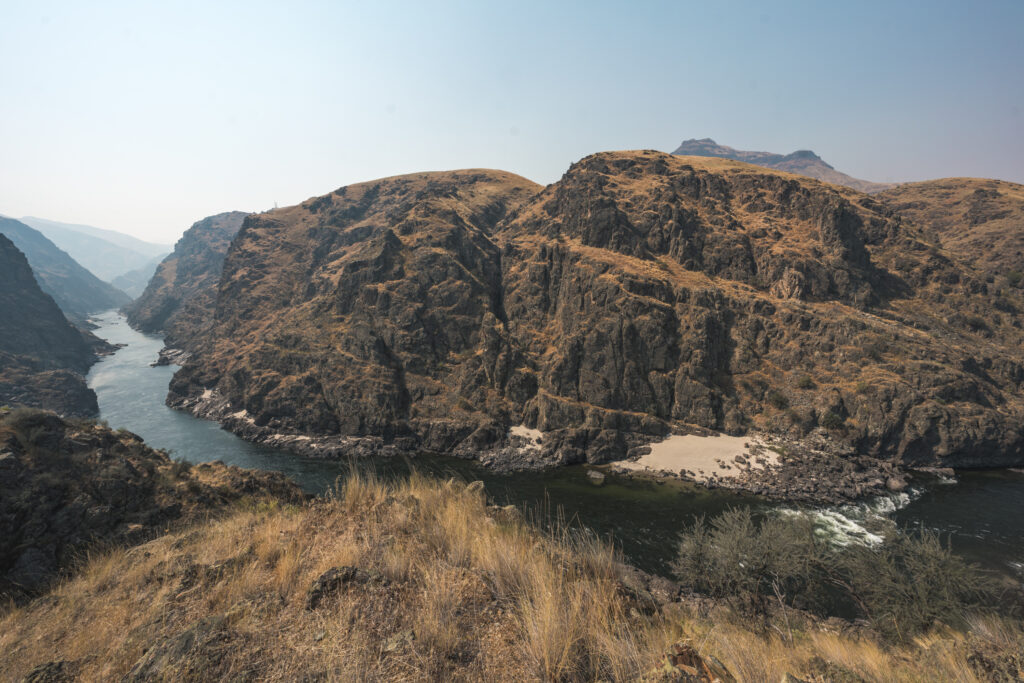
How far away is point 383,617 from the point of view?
4391 mm

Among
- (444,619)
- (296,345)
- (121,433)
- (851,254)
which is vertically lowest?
(296,345)

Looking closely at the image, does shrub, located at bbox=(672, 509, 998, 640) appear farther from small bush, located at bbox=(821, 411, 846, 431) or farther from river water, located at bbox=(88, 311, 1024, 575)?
small bush, located at bbox=(821, 411, 846, 431)

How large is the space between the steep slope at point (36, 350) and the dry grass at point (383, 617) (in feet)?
330

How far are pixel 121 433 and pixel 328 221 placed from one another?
127343mm

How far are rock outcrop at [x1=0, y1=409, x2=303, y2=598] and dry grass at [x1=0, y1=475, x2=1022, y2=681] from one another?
6.81 meters

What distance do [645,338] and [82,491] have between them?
60821 mm

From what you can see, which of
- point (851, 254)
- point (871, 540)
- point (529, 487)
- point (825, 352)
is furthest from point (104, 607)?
point (851, 254)

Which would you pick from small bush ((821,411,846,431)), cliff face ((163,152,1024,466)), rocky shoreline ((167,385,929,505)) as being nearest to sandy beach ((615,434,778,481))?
rocky shoreline ((167,385,929,505))

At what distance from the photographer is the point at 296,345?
2771 inches

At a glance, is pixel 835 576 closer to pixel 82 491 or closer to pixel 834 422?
pixel 834 422

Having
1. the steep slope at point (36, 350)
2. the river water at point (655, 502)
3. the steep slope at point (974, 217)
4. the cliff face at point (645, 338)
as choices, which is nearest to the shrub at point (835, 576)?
the river water at point (655, 502)

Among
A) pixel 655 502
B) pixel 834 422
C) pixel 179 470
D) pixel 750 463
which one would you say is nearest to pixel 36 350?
pixel 179 470

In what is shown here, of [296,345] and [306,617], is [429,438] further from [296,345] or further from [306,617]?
[306,617]

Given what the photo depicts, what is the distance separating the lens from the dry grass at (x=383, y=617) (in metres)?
3.62
